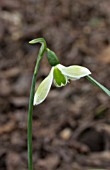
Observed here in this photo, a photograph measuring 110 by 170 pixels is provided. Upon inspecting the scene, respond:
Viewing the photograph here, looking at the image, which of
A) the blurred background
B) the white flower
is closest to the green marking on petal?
the white flower

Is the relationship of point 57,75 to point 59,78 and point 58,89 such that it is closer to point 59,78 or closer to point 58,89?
point 59,78

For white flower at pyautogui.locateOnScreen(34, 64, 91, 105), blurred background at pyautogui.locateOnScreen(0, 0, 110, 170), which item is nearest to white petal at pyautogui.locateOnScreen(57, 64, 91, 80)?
white flower at pyautogui.locateOnScreen(34, 64, 91, 105)

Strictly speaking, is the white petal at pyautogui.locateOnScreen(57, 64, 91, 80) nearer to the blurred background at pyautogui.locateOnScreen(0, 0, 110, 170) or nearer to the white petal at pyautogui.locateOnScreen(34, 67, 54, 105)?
the white petal at pyautogui.locateOnScreen(34, 67, 54, 105)

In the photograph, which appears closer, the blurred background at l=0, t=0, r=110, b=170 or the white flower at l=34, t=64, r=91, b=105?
the white flower at l=34, t=64, r=91, b=105

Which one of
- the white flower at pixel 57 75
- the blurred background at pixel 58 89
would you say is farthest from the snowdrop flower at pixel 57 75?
the blurred background at pixel 58 89

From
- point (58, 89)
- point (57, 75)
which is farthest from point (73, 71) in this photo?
point (58, 89)

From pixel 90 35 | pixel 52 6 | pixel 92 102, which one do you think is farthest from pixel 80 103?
pixel 52 6

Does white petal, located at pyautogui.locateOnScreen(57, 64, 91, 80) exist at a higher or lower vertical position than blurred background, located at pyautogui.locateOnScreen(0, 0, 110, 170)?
higher

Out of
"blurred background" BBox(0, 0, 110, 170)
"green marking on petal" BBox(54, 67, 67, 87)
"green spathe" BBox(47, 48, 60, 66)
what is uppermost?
"green spathe" BBox(47, 48, 60, 66)

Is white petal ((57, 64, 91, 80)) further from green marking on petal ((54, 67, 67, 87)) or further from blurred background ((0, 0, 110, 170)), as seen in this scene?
blurred background ((0, 0, 110, 170))
